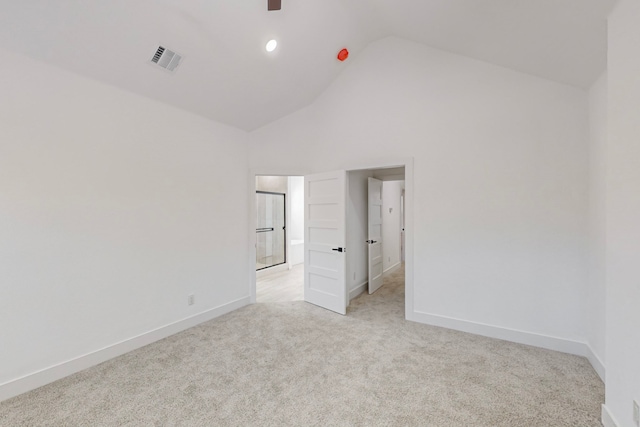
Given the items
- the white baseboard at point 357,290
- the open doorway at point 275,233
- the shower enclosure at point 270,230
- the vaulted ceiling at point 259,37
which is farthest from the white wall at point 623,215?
the shower enclosure at point 270,230

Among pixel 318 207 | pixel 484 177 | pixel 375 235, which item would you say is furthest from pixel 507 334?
pixel 318 207

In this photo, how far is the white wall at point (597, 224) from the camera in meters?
2.25

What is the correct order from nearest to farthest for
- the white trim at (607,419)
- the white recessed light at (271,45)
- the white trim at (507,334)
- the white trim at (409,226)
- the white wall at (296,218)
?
the white trim at (607,419)
the white trim at (507,334)
the white recessed light at (271,45)
the white trim at (409,226)
the white wall at (296,218)

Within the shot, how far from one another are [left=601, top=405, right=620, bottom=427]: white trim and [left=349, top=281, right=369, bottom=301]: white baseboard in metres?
2.89

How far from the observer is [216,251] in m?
3.68

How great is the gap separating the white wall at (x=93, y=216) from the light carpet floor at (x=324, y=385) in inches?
15.3

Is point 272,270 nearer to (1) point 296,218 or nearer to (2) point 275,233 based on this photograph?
(2) point 275,233

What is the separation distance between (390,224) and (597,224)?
382 centimetres

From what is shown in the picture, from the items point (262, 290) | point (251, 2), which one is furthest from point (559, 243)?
point (262, 290)

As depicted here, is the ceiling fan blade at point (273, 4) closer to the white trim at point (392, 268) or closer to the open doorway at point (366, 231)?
the open doorway at point (366, 231)

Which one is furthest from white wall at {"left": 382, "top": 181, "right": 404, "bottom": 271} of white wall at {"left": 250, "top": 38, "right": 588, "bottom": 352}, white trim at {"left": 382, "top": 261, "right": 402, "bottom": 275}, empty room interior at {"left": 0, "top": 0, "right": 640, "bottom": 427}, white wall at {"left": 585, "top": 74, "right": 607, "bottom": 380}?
white wall at {"left": 585, "top": 74, "right": 607, "bottom": 380}

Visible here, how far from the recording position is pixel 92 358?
2.49 m

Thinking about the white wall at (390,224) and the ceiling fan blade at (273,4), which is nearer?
the ceiling fan blade at (273,4)

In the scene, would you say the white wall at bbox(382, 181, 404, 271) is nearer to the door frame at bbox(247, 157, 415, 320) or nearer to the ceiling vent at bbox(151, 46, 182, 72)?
the door frame at bbox(247, 157, 415, 320)
